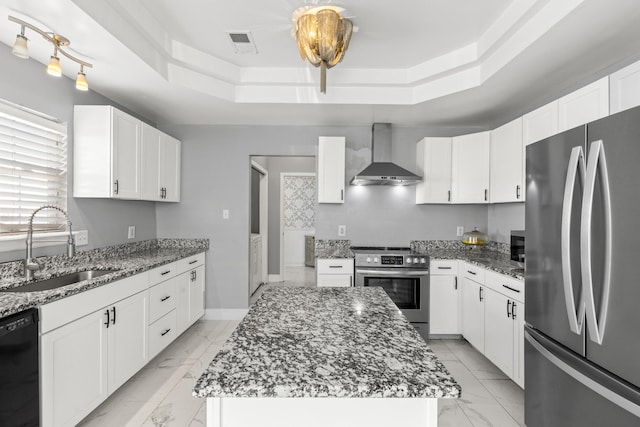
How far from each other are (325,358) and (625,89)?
7.53ft

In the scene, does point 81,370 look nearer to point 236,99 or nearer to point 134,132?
point 134,132

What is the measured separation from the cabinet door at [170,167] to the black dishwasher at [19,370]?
6.86ft

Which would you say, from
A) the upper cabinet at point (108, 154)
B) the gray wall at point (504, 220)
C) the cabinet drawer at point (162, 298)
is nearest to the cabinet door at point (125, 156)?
the upper cabinet at point (108, 154)

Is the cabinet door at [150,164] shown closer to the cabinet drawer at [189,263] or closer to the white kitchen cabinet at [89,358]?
the cabinet drawer at [189,263]

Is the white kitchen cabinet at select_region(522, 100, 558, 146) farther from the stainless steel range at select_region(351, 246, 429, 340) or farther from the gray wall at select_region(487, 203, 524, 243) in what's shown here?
the stainless steel range at select_region(351, 246, 429, 340)

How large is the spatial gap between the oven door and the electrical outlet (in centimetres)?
245

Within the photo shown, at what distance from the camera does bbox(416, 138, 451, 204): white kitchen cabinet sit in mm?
3557

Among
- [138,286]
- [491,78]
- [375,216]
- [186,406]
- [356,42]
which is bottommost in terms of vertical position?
[186,406]

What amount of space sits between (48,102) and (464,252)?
13.5 feet

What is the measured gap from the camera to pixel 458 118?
3607 mm

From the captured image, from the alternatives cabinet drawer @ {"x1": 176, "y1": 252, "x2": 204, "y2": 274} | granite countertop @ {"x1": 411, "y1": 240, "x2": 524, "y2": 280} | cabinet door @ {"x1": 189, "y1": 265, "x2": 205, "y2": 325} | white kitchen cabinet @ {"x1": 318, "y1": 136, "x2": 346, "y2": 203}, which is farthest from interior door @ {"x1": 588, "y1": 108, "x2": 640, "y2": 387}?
cabinet door @ {"x1": 189, "y1": 265, "x2": 205, "y2": 325}

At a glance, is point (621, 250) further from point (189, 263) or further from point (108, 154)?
point (189, 263)

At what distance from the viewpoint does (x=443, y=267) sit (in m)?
3.31

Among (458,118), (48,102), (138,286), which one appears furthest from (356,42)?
(138,286)
